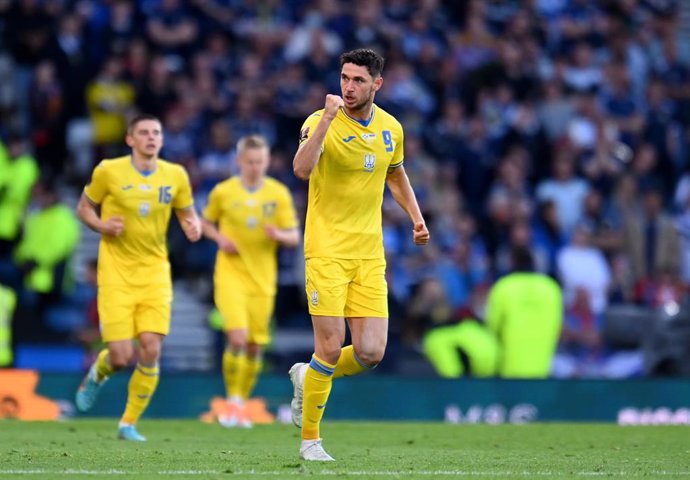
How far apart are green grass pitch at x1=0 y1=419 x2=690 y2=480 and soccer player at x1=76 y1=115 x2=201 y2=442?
27.0 inches

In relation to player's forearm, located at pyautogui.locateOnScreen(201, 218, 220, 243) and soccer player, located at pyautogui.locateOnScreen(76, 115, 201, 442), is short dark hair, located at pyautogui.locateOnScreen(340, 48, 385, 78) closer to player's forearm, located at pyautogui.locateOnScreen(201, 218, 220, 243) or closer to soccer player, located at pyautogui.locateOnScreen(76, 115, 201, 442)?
soccer player, located at pyautogui.locateOnScreen(76, 115, 201, 442)

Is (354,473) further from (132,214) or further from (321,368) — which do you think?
(132,214)

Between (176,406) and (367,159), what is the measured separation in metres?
7.16

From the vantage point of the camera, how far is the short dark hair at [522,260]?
17484 mm

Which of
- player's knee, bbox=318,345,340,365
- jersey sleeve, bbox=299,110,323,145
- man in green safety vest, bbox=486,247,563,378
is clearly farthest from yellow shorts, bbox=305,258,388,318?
man in green safety vest, bbox=486,247,563,378

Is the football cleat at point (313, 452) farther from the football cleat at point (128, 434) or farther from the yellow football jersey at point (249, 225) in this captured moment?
the yellow football jersey at point (249, 225)

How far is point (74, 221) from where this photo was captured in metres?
20.1

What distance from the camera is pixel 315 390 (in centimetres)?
1019

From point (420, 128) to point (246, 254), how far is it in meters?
6.91

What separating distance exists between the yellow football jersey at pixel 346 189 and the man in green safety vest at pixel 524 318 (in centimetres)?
703

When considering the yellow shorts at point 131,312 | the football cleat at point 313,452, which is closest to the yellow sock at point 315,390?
the football cleat at point 313,452

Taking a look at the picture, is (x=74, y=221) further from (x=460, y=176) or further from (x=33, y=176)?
(x=460, y=176)

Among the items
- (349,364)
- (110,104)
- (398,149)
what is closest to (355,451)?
(349,364)

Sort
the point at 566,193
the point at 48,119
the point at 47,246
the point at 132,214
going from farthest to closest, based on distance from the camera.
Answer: the point at 566,193 → the point at 48,119 → the point at 47,246 → the point at 132,214
